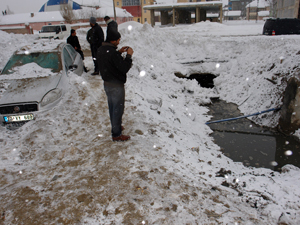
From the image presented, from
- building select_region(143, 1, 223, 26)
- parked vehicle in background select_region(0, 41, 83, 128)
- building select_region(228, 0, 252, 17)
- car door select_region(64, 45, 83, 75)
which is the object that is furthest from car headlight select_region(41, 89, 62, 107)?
building select_region(228, 0, 252, 17)

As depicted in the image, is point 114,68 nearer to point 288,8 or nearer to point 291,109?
point 291,109

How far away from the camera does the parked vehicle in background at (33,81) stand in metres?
4.92

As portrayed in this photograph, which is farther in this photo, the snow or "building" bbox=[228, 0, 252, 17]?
"building" bbox=[228, 0, 252, 17]

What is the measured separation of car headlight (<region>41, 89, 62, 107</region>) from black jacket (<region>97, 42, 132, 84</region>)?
222 centimetres

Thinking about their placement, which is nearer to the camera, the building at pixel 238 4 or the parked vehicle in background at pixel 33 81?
the parked vehicle in background at pixel 33 81

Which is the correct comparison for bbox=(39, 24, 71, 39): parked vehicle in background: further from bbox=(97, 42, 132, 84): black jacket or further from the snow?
bbox=(97, 42, 132, 84): black jacket

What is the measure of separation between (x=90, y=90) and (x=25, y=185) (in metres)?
3.74

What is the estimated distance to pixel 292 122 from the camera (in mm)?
6207

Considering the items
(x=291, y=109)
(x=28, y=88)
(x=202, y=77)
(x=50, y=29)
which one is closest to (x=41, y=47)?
(x=28, y=88)

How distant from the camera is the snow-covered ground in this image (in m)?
2.78

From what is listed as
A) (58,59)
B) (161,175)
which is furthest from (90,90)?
(161,175)

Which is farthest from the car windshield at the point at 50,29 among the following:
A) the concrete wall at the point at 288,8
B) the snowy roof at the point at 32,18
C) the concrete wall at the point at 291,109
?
the snowy roof at the point at 32,18

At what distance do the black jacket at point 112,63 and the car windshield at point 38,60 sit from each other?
3.01 m

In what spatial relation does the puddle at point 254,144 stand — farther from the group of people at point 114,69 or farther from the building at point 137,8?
the building at point 137,8
